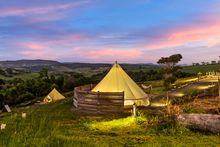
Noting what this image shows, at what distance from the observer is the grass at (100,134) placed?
29.8 ft

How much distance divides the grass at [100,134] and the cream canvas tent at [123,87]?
8460 millimetres

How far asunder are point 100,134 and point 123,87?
1395cm

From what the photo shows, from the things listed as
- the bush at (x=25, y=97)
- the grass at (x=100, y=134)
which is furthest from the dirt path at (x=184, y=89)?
the bush at (x=25, y=97)

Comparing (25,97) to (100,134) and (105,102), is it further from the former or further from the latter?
(100,134)

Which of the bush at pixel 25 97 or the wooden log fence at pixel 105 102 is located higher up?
the wooden log fence at pixel 105 102

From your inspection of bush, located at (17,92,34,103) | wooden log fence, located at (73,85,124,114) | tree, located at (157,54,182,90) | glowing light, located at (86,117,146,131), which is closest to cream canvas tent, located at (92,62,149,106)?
wooden log fence, located at (73,85,124,114)

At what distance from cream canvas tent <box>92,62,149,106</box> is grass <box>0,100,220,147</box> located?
8460 millimetres

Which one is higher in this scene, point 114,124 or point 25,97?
point 114,124

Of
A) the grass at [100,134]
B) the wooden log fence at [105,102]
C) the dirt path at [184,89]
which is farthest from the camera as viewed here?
the dirt path at [184,89]

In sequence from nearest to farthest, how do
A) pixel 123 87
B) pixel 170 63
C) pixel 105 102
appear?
pixel 105 102, pixel 123 87, pixel 170 63

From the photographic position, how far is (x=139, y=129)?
53.7 ft

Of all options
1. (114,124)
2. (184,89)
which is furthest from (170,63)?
(114,124)

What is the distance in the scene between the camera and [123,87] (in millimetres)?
29266

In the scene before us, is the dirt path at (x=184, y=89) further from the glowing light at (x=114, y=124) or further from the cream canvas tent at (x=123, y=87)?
the glowing light at (x=114, y=124)
